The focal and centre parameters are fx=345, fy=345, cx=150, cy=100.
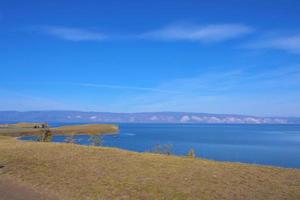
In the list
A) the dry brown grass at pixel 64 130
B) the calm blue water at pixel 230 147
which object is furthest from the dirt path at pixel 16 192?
the dry brown grass at pixel 64 130

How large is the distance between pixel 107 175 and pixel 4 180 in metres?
3.87

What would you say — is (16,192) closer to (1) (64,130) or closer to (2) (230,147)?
(2) (230,147)

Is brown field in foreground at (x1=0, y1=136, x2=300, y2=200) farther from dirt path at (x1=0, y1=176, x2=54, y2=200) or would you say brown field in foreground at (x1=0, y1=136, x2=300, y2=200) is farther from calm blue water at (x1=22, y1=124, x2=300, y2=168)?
calm blue water at (x1=22, y1=124, x2=300, y2=168)

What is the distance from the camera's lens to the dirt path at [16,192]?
34.4 ft

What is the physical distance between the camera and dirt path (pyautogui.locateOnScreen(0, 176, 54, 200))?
10.5 metres

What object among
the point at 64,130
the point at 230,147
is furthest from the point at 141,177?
the point at 64,130

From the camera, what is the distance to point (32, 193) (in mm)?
11039

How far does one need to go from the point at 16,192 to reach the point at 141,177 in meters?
4.47

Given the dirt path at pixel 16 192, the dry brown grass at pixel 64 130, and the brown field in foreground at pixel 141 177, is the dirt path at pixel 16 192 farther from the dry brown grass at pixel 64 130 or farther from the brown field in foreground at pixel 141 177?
A: the dry brown grass at pixel 64 130

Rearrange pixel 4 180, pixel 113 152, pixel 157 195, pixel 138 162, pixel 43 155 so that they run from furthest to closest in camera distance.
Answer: pixel 113 152
pixel 43 155
pixel 138 162
pixel 4 180
pixel 157 195

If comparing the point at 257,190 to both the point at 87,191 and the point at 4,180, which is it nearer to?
the point at 87,191

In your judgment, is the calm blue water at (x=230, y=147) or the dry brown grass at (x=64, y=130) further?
the dry brown grass at (x=64, y=130)

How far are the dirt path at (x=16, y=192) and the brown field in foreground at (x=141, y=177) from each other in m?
0.30

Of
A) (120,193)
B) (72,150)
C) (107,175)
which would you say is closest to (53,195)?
(120,193)
